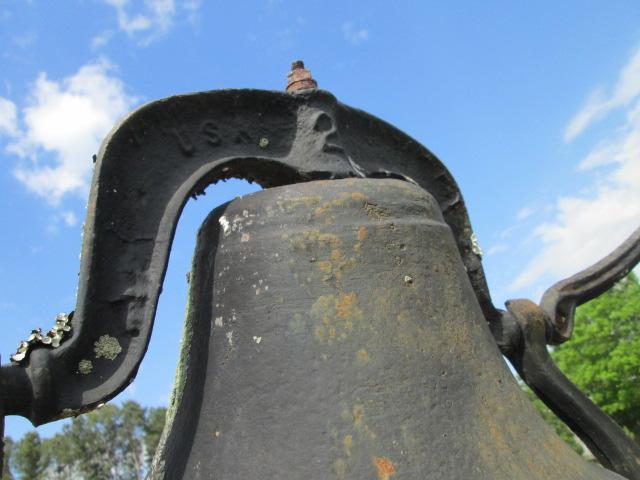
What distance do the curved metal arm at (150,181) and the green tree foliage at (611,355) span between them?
18.0 metres

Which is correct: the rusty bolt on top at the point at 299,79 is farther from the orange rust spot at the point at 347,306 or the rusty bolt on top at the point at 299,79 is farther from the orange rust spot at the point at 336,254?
the orange rust spot at the point at 347,306

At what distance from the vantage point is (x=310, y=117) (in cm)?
205

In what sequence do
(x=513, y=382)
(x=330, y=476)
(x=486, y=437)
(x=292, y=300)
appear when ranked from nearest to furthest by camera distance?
(x=330, y=476) → (x=486, y=437) → (x=292, y=300) → (x=513, y=382)

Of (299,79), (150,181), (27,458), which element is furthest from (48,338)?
(27,458)

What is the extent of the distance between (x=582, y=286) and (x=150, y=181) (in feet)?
5.86

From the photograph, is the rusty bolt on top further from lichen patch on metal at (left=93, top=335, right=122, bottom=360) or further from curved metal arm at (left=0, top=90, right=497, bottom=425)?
lichen patch on metal at (left=93, top=335, right=122, bottom=360)

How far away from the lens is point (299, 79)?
6.95ft

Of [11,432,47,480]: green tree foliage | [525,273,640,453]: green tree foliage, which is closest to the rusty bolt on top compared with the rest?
[525,273,640,453]: green tree foliage

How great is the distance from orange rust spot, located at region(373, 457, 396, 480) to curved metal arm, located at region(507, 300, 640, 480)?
3.69ft

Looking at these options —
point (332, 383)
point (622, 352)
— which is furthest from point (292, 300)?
point (622, 352)

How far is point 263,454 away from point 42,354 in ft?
1.88

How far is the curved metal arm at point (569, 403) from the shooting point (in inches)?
90.6

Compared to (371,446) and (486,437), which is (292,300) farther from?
(486,437)

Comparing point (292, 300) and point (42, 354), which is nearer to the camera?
point (42, 354)
